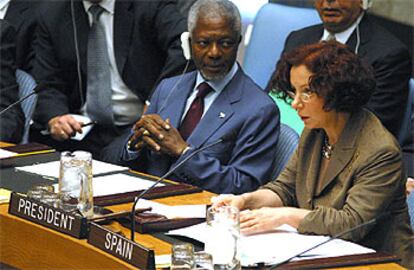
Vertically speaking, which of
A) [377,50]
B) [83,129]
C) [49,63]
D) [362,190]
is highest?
[377,50]

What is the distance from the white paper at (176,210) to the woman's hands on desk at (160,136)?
1.73 feet

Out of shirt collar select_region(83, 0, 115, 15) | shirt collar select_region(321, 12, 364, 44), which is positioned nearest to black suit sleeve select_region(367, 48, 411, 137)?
shirt collar select_region(321, 12, 364, 44)

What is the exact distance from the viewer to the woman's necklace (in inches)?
118

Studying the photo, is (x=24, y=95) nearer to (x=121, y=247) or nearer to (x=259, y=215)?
(x=259, y=215)

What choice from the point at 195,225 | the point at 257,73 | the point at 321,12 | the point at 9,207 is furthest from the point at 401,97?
the point at 9,207

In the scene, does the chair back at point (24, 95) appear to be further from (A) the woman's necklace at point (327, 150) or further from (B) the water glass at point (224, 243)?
(B) the water glass at point (224, 243)

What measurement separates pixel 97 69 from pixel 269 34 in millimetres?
878

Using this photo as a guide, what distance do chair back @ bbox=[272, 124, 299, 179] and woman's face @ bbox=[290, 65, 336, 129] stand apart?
1.50ft

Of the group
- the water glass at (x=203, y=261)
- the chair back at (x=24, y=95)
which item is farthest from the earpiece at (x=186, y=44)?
the water glass at (x=203, y=261)

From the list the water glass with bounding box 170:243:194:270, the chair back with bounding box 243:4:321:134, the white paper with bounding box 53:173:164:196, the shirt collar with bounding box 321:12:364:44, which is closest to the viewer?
the water glass with bounding box 170:243:194:270

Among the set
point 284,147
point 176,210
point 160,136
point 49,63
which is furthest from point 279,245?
point 49,63

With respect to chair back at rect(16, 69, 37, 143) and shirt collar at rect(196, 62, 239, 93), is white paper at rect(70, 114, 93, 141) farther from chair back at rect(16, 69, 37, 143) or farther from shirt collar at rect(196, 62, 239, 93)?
shirt collar at rect(196, 62, 239, 93)

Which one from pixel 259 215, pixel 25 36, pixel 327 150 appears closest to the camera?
pixel 259 215

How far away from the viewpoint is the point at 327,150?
9.90ft
